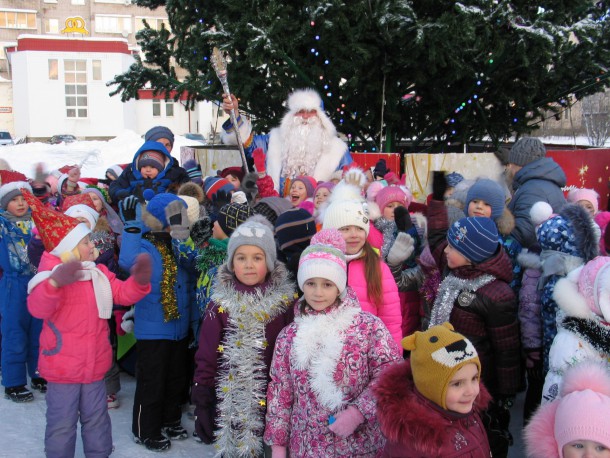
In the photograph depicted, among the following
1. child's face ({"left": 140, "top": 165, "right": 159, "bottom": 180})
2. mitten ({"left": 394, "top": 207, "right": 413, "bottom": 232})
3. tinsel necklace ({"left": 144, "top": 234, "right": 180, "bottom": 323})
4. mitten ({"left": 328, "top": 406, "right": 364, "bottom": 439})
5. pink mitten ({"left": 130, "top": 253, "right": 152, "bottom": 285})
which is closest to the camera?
mitten ({"left": 328, "top": 406, "right": 364, "bottom": 439})

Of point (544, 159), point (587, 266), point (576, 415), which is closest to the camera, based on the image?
point (576, 415)

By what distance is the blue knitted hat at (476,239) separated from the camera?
10.1 feet

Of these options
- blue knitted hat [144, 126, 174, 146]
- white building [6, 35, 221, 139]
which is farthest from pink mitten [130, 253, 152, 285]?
white building [6, 35, 221, 139]

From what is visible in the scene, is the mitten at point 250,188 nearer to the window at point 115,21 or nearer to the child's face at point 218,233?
the child's face at point 218,233

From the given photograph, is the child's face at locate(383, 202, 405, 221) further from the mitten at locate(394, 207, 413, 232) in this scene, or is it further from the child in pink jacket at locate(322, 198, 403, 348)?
the child in pink jacket at locate(322, 198, 403, 348)

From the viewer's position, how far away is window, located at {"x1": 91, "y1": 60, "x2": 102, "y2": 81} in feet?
142

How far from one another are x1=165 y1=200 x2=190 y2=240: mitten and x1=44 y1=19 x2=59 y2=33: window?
60.3 meters

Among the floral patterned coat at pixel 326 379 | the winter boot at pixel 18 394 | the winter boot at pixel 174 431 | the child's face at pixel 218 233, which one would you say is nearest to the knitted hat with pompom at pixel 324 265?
the floral patterned coat at pixel 326 379

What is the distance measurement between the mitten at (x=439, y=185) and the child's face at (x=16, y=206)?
338 cm

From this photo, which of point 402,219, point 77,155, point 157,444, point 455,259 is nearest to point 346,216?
point 455,259

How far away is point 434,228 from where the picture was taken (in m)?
3.74

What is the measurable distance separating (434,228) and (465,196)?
654 millimetres

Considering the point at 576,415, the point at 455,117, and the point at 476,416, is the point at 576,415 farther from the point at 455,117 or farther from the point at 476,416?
the point at 455,117

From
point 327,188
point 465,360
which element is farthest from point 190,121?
point 465,360
